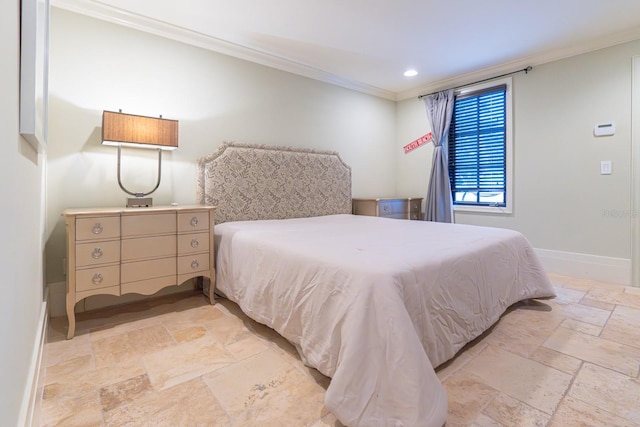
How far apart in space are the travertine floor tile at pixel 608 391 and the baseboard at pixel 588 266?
203cm

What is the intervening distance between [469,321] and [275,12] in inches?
109

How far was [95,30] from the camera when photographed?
248 centimetres

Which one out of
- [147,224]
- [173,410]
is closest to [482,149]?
[147,224]

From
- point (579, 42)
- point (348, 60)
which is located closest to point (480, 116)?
point (579, 42)

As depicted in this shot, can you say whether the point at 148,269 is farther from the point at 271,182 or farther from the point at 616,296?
the point at 616,296

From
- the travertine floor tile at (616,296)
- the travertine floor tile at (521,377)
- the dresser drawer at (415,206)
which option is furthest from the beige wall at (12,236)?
the dresser drawer at (415,206)

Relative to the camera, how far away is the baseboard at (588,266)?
3029 millimetres

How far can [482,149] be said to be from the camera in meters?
Answer: 4.00

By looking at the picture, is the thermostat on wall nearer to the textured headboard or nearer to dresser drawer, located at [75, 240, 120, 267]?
the textured headboard

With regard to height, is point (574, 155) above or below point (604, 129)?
below

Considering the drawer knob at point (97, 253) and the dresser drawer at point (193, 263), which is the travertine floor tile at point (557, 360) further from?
the drawer knob at point (97, 253)

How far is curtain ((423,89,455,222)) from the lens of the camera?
13.8 feet

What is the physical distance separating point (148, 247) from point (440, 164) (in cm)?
367

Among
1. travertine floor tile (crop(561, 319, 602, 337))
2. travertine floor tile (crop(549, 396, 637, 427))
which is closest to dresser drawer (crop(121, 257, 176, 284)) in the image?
travertine floor tile (crop(549, 396, 637, 427))
